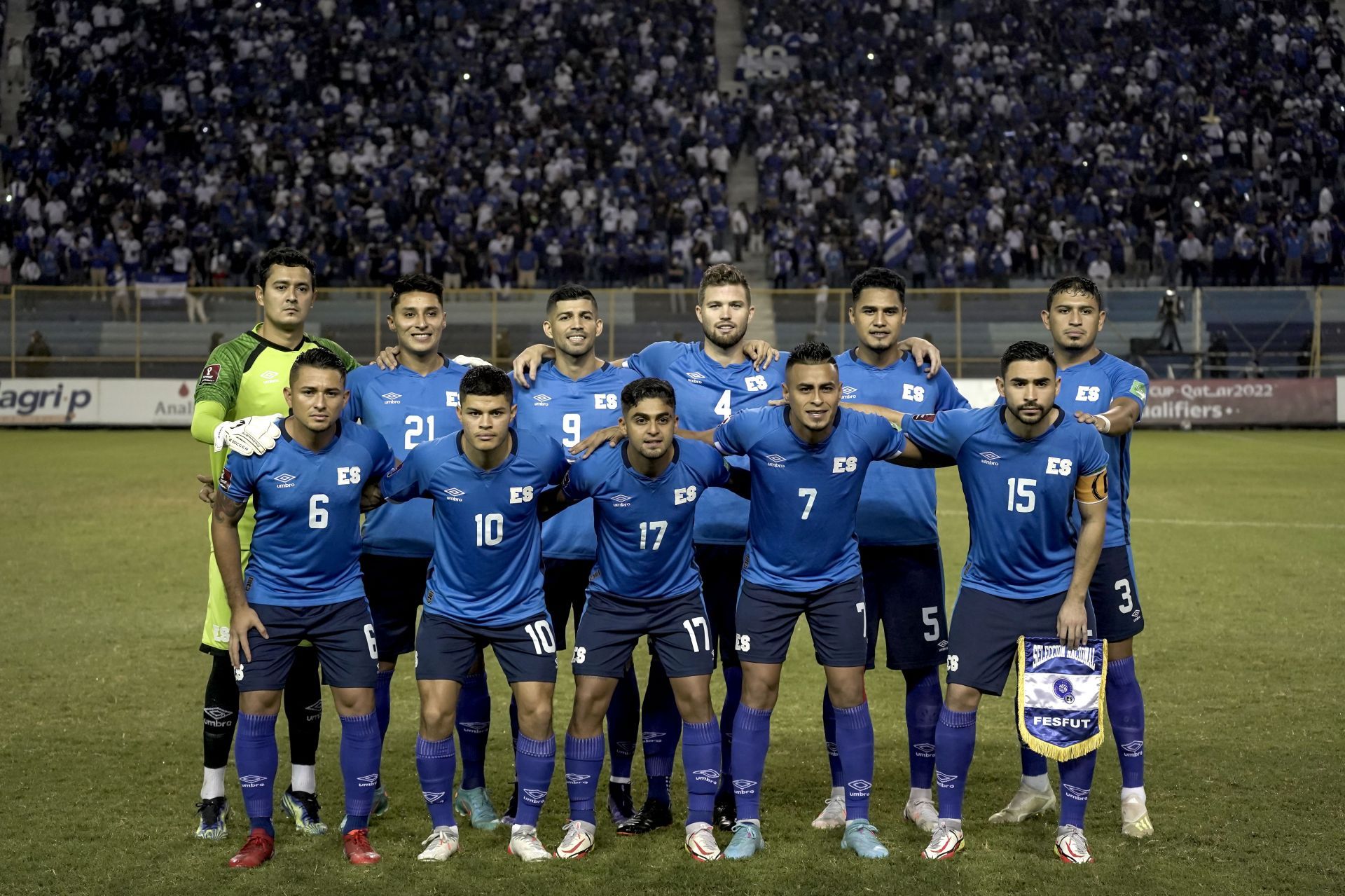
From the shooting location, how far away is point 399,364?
6.40m

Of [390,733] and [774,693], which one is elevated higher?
[774,693]

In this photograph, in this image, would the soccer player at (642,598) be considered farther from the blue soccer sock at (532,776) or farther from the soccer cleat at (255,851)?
the soccer cleat at (255,851)

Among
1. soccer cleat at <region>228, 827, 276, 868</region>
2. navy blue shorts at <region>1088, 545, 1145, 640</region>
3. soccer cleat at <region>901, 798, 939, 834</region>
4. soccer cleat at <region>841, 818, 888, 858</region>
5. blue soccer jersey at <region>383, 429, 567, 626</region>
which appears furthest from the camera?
navy blue shorts at <region>1088, 545, 1145, 640</region>

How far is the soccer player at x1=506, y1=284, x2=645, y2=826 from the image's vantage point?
6090mm

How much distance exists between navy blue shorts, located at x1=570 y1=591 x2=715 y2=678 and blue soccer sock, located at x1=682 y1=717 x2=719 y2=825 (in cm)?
25

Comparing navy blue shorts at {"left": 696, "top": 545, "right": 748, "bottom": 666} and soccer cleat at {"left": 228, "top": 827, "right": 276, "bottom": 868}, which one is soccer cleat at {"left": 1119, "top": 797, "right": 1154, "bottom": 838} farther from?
navy blue shorts at {"left": 696, "top": 545, "right": 748, "bottom": 666}

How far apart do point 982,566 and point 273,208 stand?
90.6ft

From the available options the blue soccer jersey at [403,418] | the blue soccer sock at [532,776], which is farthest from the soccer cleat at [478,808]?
the blue soccer jersey at [403,418]

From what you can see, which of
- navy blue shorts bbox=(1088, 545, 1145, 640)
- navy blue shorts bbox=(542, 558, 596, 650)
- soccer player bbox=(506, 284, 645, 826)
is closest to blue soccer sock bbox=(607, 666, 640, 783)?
soccer player bbox=(506, 284, 645, 826)

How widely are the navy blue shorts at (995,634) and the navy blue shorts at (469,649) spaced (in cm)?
167

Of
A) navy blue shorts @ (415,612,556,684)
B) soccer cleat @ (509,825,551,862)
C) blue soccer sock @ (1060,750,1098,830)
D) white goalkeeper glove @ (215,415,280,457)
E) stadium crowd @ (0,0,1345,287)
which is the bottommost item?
soccer cleat @ (509,825,551,862)

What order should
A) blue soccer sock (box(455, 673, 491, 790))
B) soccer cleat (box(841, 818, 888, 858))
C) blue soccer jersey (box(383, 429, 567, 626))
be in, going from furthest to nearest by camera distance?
blue soccer sock (box(455, 673, 491, 790))
blue soccer jersey (box(383, 429, 567, 626))
soccer cleat (box(841, 818, 888, 858))

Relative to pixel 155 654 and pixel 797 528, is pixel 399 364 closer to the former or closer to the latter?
pixel 797 528

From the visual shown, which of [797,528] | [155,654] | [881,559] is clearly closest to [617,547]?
[797,528]
